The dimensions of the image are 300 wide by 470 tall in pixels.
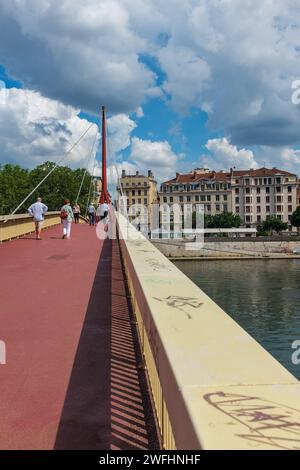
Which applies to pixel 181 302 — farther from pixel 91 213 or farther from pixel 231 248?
pixel 231 248

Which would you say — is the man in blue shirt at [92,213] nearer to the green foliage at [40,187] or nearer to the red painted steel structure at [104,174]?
the red painted steel structure at [104,174]

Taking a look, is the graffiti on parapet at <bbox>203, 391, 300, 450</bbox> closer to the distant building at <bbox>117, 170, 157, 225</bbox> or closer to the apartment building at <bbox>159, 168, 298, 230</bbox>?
the apartment building at <bbox>159, 168, 298, 230</bbox>

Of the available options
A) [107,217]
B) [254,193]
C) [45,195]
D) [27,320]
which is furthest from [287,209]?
[27,320]

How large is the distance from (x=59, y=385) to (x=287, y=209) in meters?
115

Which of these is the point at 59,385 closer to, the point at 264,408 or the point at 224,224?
the point at 264,408

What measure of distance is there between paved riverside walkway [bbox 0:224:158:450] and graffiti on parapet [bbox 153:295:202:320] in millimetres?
676

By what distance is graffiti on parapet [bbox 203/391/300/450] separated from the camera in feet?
5.89

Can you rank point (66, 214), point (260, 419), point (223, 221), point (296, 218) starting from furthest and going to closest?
point (223, 221) → point (296, 218) → point (66, 214) → point (260, 419)

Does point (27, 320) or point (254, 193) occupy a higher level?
point (254, 193)

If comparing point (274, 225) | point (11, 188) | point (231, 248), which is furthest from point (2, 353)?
point (274, 225)

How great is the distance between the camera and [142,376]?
13.7ft

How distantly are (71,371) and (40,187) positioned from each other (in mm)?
79782

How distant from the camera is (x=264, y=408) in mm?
2049

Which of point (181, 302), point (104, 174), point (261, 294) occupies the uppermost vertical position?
point (104, 174)
